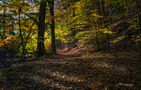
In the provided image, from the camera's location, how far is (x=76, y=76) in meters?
17.2

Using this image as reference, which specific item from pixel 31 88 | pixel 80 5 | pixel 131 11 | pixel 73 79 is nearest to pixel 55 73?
pixel 73 79

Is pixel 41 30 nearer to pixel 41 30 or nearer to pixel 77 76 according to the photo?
pixel 41 30

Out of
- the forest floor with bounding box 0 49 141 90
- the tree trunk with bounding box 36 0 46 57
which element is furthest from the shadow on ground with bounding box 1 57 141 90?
the tree trunk with bounding box 36 0 46 57

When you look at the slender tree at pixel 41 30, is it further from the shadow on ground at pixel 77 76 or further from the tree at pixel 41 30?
the shadow on ground at pixel 77 76

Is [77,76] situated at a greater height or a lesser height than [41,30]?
lesser

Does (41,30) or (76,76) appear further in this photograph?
(41,30)

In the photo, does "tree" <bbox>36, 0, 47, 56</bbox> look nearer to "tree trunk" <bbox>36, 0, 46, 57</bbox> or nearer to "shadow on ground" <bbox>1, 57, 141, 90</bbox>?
"tree trunk" <bbox>36, 0, 46, 57</bbox>

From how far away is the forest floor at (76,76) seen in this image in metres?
15.3

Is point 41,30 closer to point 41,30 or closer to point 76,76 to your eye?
point 41,30

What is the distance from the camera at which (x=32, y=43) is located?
125 ft

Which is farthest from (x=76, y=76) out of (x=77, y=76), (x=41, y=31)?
(x=41, y=31)

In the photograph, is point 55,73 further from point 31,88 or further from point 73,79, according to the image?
point 31,88

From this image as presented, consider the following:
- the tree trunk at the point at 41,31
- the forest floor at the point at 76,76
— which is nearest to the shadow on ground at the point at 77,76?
the forest floor at the point at 76,76

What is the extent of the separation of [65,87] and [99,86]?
6.14ft
